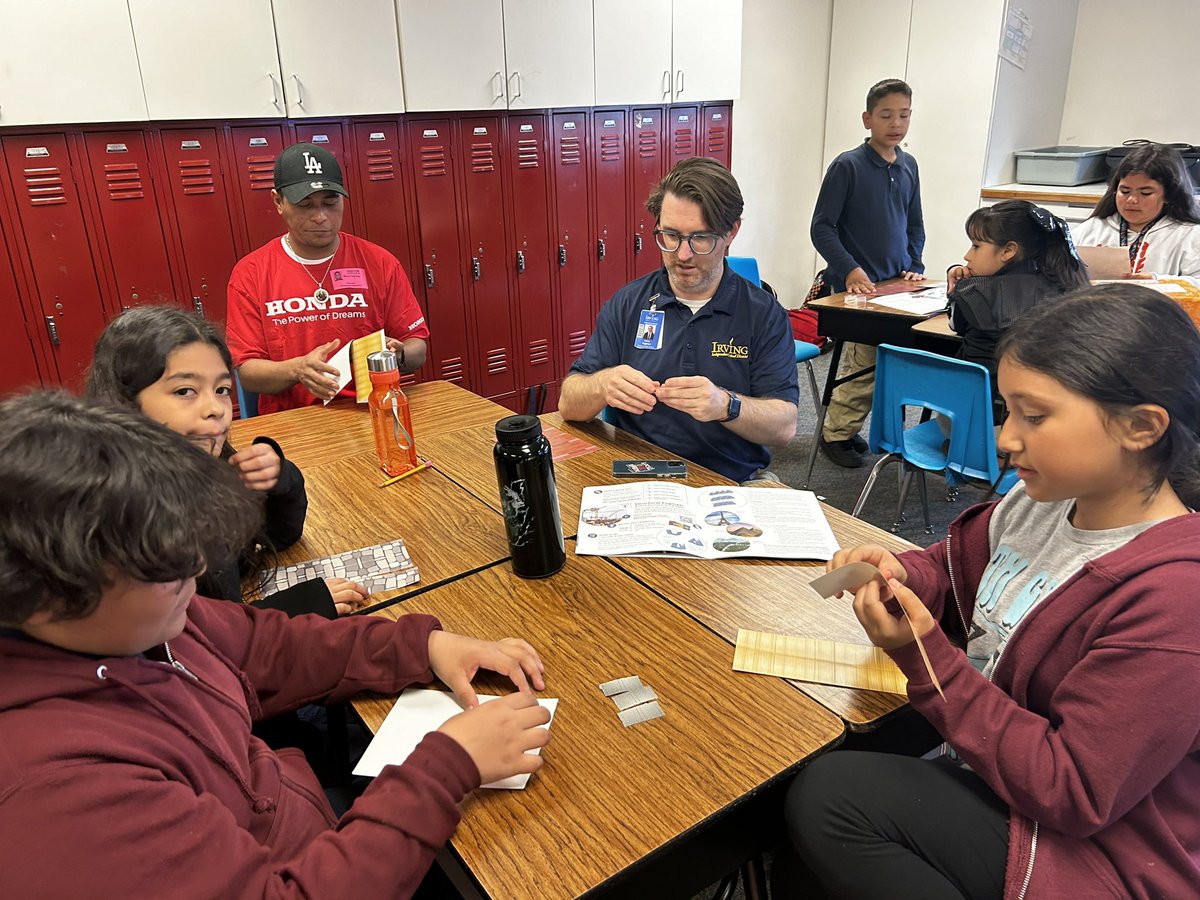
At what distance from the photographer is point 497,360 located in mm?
4277

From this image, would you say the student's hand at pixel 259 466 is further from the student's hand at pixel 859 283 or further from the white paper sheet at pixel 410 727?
the student's hand at pixel 859 283

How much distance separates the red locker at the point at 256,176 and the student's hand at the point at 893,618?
3.06 m

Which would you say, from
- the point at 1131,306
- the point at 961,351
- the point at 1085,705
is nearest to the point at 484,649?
the point at 1085,705

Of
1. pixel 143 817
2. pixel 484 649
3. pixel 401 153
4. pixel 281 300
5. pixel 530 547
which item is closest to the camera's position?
pixel 143 817

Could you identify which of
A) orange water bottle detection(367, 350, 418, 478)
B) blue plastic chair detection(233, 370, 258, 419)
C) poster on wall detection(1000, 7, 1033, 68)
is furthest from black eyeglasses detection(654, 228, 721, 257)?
poster on wall detection(1000, 7, 1033, 68)

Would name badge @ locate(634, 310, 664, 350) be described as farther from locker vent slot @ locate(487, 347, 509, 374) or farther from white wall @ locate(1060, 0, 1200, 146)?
white wall @ locate(1060, 0, 1200, 146)

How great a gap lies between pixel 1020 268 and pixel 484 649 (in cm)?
249

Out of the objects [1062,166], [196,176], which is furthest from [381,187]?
[1062,166]

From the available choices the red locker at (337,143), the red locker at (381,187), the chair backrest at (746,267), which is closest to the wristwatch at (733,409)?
the chair backrest at (746,267)

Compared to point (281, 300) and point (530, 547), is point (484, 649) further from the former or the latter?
point (281, 300)

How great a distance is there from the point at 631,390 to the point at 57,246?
2.55 metres

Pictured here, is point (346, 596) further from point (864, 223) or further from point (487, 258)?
point (864, 223)

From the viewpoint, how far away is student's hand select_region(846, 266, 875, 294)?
371 centimetres

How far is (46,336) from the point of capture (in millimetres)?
3102
